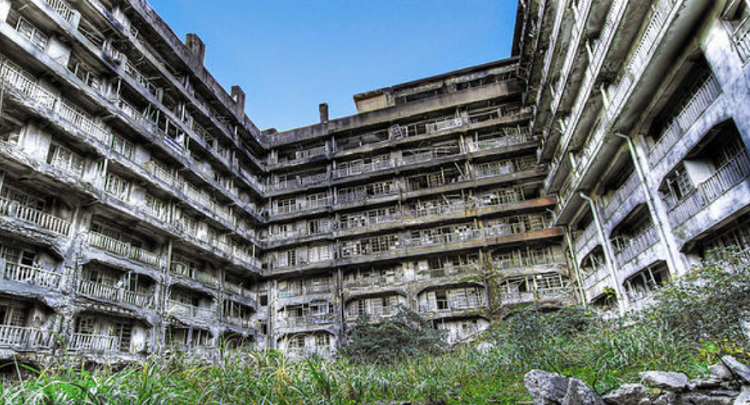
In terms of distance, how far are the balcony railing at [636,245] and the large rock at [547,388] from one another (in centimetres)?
1404

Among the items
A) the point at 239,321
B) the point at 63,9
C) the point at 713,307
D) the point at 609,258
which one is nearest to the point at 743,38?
the point at 713,307

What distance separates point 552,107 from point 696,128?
11.8m

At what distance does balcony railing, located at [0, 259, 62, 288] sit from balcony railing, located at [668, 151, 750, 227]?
79.9 ft

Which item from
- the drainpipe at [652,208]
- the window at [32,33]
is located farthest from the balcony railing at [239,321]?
the drainpipe at [652,208]

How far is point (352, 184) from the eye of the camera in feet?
116

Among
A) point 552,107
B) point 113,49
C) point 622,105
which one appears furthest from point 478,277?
point 113,49

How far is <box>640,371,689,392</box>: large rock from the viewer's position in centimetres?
582

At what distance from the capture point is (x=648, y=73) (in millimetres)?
14602

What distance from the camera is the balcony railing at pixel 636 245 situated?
17.7 meters

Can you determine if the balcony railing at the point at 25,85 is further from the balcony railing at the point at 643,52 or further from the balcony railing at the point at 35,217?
the balcony railing at the point at 643,52

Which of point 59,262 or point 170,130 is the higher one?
point 170,130

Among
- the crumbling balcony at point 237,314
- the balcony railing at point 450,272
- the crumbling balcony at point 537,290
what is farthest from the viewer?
the balcony railing at point 450,272

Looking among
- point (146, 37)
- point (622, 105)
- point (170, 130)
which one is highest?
point (146, 37)

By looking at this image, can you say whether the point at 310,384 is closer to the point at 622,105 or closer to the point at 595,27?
the point at 622,105
